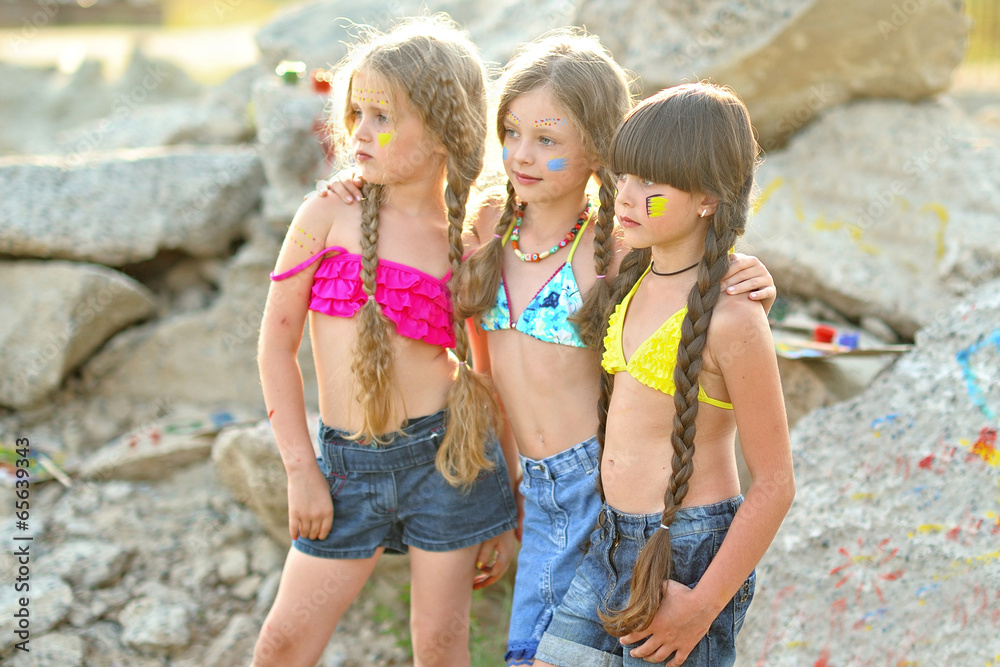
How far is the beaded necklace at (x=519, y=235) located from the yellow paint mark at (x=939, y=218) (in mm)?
1987

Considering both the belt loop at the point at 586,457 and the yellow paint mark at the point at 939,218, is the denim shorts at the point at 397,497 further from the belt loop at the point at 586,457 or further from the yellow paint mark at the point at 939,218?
the yellow paint mark at the point at 939,218

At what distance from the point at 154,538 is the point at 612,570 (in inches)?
79.7

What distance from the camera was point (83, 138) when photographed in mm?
5262

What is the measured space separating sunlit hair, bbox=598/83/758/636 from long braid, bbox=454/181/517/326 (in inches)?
17.9

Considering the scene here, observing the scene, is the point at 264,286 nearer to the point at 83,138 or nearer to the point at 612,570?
the point at 83,138

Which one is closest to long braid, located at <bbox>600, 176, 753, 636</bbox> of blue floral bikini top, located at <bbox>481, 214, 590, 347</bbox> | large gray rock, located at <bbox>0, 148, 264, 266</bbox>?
blue floral bikini top, located at <bbox>481, 214, 590, 347</bbox>

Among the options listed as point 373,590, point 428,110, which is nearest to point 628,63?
point 428,110

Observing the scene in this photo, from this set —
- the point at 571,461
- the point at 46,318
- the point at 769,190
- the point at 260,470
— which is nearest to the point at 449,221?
the point at 571,461

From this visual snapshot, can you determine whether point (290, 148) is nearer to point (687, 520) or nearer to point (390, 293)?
point (390, 293)

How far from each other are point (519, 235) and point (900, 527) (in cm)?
125

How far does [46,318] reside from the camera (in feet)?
11.9

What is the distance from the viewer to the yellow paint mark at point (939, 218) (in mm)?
3438

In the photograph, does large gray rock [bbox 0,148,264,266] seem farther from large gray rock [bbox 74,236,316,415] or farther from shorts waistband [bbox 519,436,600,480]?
shorts waistband [bbox 519,436,600,480]

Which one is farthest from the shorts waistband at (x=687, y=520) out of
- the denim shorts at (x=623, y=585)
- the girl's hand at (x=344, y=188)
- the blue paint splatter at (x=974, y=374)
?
the girl's hand at (x=344, y=188)
